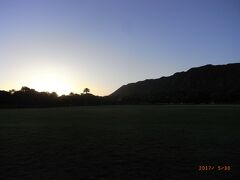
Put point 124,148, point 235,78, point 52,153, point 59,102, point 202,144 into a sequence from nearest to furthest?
point 52,153
point 124,148
point 202,144
point 59,102
point 235,78

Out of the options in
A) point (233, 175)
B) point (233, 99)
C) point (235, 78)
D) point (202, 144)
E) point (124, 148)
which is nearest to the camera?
point (233, 175)

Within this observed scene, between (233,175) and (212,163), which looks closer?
(233,175)

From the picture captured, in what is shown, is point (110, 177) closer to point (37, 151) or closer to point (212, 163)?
point (212, 163)

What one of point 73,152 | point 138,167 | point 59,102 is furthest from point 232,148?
point 59,102

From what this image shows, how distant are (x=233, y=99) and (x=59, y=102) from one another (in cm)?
5824

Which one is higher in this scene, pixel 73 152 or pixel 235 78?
pixel 235 78

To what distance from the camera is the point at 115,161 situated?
33.6 feet

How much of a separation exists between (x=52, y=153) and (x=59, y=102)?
89531 millimetres
